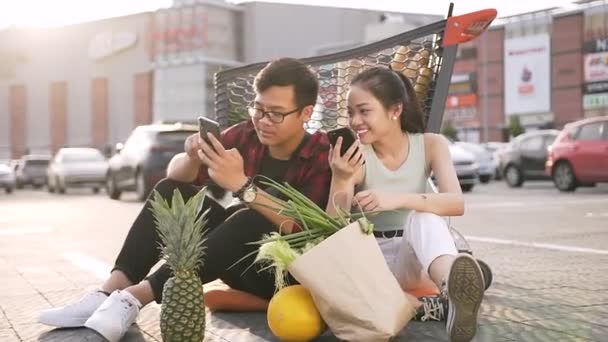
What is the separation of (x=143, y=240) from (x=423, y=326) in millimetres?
1288

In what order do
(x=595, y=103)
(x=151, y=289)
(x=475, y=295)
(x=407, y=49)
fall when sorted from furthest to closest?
(x=595, y=103) → (x=407, y=49) → (x=151, y=289) → (x=475, y=295)

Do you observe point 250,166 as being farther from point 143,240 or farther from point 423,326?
point 423,326

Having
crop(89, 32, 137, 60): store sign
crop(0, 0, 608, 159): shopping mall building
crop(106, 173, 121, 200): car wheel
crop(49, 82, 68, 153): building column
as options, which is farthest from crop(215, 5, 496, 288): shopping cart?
crop(49, 82, 68, 153): building column

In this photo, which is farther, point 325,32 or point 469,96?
point 325,32

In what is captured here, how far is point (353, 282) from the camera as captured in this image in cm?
314

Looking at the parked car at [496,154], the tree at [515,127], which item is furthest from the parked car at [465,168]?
the tree at [515,127]

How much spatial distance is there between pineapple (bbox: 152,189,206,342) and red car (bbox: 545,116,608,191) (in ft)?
47.5

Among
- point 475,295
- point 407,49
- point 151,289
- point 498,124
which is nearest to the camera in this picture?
point 475,295

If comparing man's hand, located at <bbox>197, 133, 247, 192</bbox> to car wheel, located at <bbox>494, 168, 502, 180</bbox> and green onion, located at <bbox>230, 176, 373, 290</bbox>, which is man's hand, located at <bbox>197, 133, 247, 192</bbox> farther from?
car wheel, located at <bbox>494, 168, 502, 180</bbox>

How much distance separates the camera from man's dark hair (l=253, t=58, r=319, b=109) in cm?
366

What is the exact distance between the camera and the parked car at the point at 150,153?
16062 millimetres

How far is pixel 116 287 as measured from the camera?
12.5 feet

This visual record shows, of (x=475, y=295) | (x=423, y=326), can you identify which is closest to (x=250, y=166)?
(x=423, y=326)

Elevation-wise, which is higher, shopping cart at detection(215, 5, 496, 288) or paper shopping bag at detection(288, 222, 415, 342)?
shopping cart at detection(215, 5, 496, 288)
